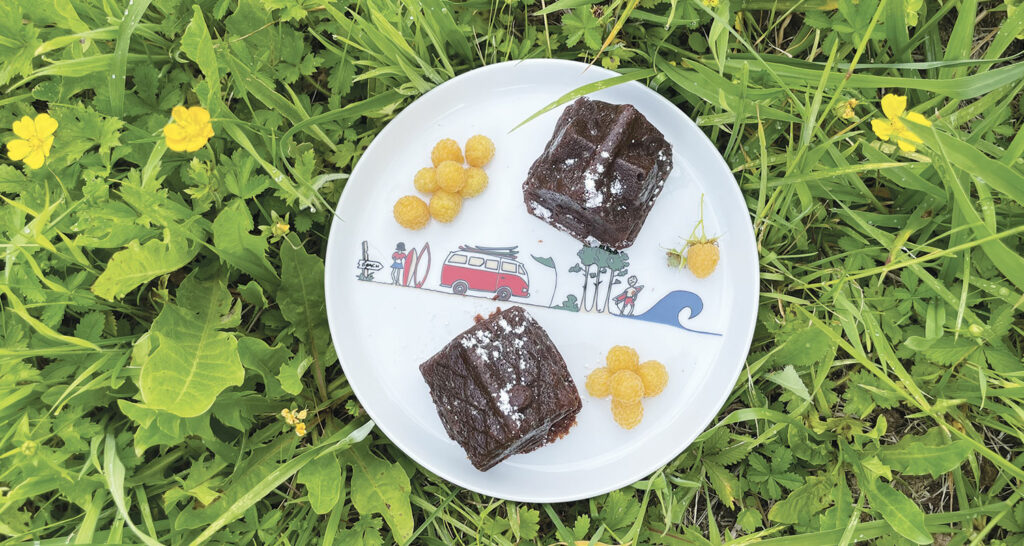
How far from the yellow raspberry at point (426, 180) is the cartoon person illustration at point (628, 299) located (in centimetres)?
95

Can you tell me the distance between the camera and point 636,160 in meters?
2.52

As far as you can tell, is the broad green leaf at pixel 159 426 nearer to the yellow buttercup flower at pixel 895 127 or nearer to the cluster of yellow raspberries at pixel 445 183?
the cluster of yellow raspberries at pixel 445 183

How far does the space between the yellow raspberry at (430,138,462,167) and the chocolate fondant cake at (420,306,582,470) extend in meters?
0.73

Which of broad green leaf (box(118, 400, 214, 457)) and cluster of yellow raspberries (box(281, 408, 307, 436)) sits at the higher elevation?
broad green leaf (box(118, 400, 214, 457))

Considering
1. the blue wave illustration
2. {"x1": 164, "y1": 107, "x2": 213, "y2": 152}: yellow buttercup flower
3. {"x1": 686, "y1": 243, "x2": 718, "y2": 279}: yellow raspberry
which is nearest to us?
{"x1": 164, "y1": 107, "x2": 213, "y2": 152}: yellow buttercup flower

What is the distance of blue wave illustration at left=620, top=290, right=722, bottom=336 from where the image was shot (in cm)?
270

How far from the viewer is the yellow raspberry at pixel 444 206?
2629 millimetres

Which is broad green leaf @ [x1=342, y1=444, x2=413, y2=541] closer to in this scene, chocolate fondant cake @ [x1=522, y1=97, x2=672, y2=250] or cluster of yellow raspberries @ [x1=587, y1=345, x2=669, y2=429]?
cluster of yellow raspberries @ [x1=587, y1=345, x2=669, y2=429]

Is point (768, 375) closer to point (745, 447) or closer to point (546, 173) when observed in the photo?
point (745, 447)

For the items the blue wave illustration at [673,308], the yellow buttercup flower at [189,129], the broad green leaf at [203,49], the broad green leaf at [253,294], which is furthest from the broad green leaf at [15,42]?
the blue wave illustration at [673,308]

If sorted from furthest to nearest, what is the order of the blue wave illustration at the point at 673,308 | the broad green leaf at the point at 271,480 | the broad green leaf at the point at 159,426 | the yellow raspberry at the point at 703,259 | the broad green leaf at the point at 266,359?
the blue wave illustration at the point at 673,308
the yellow raspberry at the point at 703,259
the broad green leaf at the point at 266,359
the broad green leaf at the point at 271,480
the broad green leaf at the point at 159,426

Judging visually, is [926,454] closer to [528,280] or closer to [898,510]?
[898,510]

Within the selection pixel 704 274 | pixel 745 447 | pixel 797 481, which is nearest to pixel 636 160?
pixel 704 274

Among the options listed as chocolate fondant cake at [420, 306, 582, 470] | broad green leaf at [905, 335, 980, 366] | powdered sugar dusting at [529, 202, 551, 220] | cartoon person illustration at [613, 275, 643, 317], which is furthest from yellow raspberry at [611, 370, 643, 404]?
broad green leaf at [905, 335, 980, 366]
